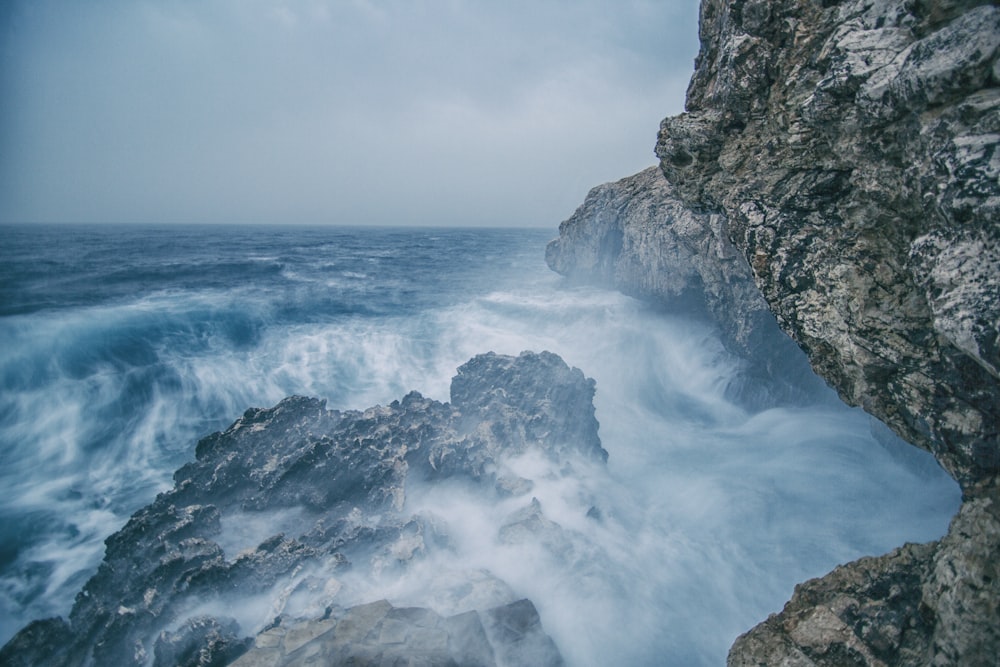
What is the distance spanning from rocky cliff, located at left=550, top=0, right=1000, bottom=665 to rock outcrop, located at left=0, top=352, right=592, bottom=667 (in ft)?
18.5

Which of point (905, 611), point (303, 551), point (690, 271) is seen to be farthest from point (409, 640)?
point (690, 271)

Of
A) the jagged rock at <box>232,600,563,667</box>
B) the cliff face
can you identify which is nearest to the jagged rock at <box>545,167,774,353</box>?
the cliff face

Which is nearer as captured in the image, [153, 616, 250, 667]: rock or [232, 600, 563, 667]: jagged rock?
[232, 600, 563, 667]: jagged rock

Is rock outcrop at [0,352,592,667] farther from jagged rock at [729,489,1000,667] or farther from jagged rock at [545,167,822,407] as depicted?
jagged rock at [545,167,822,407]

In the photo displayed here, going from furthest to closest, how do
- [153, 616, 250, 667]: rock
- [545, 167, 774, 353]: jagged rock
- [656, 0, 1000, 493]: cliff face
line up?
[545, 167, 774, 353]: jagged rock, [153, 616, 250, 667]: rock, [656, 0, 1000, 493]: cliff face

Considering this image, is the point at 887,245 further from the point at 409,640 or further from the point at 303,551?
the point at 303,551

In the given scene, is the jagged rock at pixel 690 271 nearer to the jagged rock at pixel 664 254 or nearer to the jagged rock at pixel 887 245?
the jagged rock at pixel 664 254

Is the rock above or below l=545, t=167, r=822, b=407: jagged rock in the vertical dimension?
below

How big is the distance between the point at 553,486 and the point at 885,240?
37.5ft

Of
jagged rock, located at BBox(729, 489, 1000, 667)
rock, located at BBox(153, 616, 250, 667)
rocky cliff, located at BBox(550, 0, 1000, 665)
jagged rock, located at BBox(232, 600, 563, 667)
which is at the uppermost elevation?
rocky cliff, located at BBox(550, 0, 1000, 665)

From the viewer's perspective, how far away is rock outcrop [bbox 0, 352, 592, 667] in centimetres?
745

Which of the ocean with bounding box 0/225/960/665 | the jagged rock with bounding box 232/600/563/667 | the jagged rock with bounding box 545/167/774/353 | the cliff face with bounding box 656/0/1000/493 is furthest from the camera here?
the jagged rock with bounding box 545/167/774/353

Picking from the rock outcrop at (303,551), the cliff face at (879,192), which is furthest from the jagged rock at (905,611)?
the rock outcrop at (303,551)

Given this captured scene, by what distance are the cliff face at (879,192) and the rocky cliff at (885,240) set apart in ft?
A: 0.05
